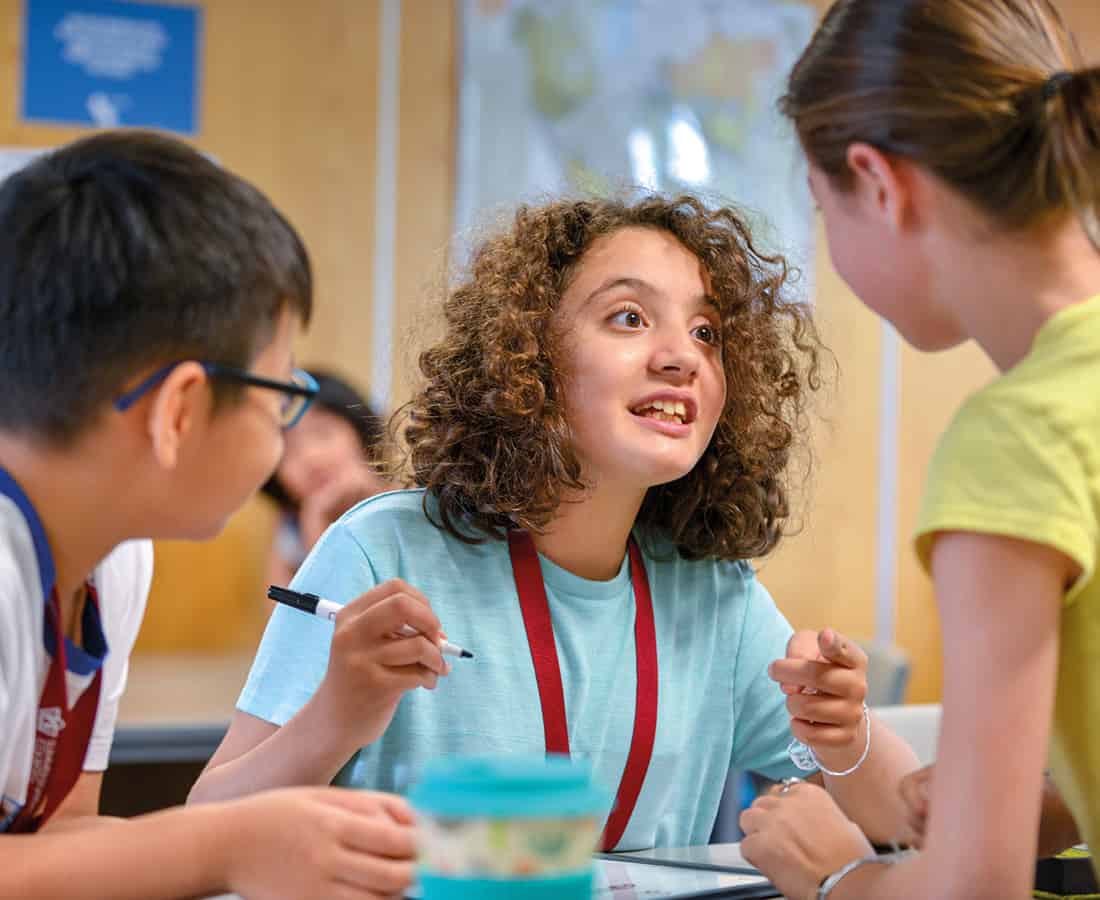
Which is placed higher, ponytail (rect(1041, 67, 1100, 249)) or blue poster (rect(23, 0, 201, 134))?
blue poster (rect(23, 0, 201, 134))

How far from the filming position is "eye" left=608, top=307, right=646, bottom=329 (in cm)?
145

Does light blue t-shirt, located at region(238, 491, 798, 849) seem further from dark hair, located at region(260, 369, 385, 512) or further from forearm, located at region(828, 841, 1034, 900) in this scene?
dark hair, located at region(260, 369, 385, 512)

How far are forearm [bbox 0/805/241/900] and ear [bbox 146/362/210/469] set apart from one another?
258 millimetres

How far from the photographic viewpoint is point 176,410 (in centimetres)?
90

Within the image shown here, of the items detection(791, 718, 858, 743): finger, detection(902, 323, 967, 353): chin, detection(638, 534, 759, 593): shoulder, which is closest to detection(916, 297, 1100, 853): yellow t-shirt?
detection(902, 323, 967, 353): chin

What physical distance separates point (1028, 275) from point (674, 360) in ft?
1.78

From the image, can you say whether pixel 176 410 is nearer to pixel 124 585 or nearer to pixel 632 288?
pixel 124 585

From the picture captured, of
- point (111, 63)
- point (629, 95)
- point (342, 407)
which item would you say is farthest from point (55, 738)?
point (629, 95)

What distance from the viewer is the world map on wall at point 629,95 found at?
11.2ft

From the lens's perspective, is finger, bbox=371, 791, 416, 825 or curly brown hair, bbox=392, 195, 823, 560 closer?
finger, bbox=371, 791, 416, 825

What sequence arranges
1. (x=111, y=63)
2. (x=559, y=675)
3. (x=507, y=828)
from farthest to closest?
(x=111, y=63) → (x=559, y=675) → (x=507, y=828)

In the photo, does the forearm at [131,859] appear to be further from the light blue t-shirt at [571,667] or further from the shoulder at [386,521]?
the shoulder at [386,521]

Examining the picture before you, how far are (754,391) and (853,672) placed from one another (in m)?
0.44

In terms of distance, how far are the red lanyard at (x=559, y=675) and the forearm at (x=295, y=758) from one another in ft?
0.85
